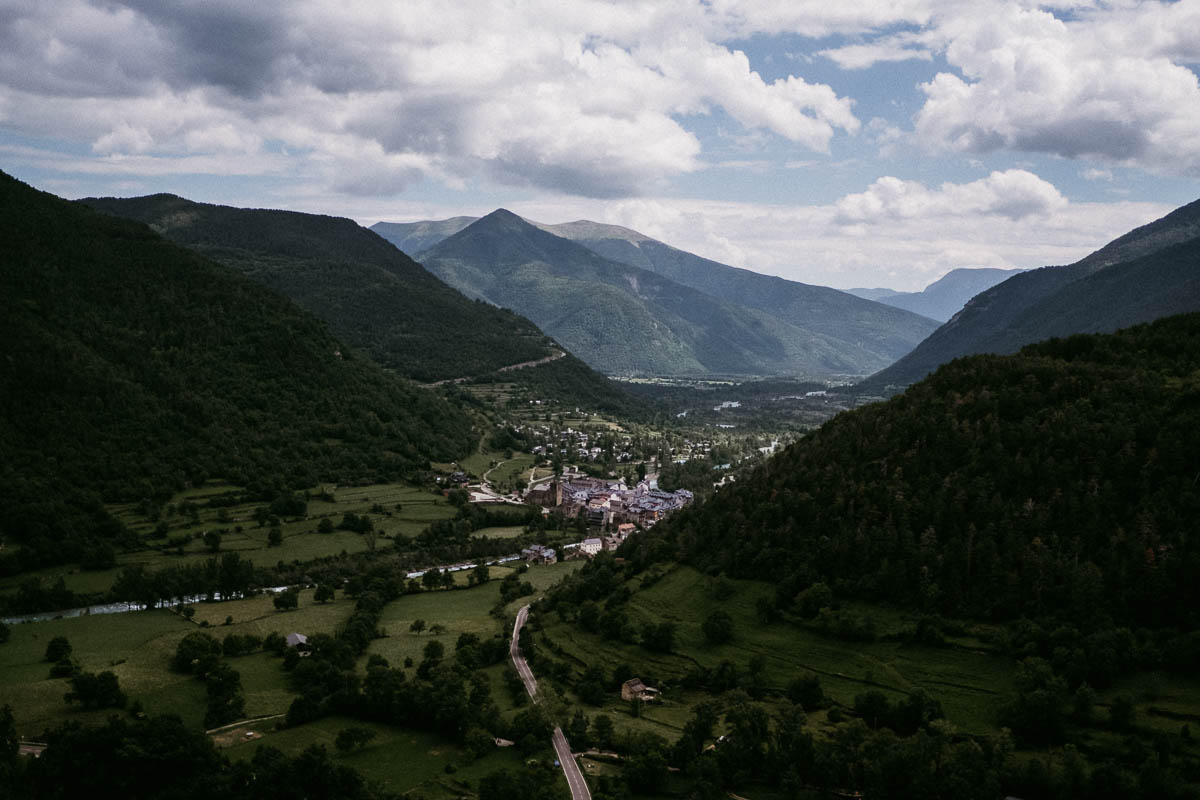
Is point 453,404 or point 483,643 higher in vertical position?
point 453,404

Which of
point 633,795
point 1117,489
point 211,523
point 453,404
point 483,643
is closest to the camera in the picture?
point 633,795

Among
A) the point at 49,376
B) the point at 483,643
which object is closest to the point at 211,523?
the point at 49,376

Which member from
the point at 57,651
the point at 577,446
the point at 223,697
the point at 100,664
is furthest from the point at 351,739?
the point at 577,446

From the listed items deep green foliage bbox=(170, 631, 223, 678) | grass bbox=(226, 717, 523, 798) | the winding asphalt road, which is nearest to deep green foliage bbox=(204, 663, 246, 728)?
deep green foliage bbox=(170, 631, 223, 678)

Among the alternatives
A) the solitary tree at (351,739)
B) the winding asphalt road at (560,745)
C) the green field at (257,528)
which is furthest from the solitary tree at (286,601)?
the solitary tree at (351,739)

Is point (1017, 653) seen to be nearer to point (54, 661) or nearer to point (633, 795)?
point (633, 795)

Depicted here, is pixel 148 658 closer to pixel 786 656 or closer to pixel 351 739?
pixel 351 739

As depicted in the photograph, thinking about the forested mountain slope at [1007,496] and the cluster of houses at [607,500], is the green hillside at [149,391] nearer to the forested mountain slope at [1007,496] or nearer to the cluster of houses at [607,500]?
the cluster of houses at [607,500]
